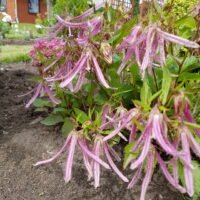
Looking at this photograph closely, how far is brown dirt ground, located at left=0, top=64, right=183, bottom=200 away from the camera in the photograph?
200 cm

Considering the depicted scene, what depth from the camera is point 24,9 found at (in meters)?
21.5

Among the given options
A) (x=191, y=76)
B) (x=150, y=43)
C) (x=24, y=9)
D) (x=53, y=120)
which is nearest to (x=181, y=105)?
(x=150, y=43)

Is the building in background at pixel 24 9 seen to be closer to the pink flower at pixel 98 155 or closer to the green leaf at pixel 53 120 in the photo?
the green leaf at pixel 53 120

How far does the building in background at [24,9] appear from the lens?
2098 cm

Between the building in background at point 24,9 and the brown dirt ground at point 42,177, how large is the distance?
19034 millimetres

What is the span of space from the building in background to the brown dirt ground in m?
19.0

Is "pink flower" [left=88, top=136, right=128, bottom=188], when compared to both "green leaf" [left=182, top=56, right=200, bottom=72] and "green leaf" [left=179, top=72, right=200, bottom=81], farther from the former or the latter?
"green leaf" [left=182, top=56, right=200, bottom=72]

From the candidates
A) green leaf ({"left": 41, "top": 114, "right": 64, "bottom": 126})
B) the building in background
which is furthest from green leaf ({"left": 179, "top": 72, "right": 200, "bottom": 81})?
the building in background

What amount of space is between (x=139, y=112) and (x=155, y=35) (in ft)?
0.81

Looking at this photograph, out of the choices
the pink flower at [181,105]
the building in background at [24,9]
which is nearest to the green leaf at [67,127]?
the pink flower at [181,105]

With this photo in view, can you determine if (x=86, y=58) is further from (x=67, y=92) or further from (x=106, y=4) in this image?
(x=67, y=92)

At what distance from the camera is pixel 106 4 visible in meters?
1.82

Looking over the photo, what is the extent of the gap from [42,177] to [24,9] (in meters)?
20.3

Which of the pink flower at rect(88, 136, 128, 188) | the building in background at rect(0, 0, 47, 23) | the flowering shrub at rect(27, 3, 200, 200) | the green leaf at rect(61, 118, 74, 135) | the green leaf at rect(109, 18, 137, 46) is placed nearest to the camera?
the flowering shrub at rect(27, 3, 200, 200)
